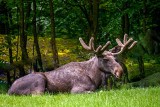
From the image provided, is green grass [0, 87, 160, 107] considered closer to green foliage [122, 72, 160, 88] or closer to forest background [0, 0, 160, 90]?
green foliage [122, 72, 160, 88]

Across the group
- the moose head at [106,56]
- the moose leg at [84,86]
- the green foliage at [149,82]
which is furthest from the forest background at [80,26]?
the moose leg at [84,86]

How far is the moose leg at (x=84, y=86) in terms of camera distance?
12016 mm

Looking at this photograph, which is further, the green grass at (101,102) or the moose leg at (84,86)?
the moose leg at (84,86)

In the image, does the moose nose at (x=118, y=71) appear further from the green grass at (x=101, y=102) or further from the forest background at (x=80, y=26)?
the forest background at (x=80, y=26)

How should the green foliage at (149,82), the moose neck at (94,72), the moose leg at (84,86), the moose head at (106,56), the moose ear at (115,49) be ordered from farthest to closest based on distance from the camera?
the green foliage at (149,82) → the moose ear at (115,49) → the moose neck at (94,72) → the moose head at (106,56) → the moose leg at (84,86)

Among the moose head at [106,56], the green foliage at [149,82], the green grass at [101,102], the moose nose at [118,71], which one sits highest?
the moose head at [106,56]

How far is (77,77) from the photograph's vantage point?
12.3m

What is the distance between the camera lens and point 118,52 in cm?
1259

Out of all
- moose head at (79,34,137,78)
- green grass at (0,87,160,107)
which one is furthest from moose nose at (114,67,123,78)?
green grass at (0,87,160,107)

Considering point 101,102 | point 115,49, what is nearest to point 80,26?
point 115,49

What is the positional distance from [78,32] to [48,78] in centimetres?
953

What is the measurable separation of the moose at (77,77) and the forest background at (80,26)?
10.2ft

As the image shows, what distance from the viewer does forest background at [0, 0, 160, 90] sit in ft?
53.8

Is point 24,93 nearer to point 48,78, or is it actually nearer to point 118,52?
point 48,78
